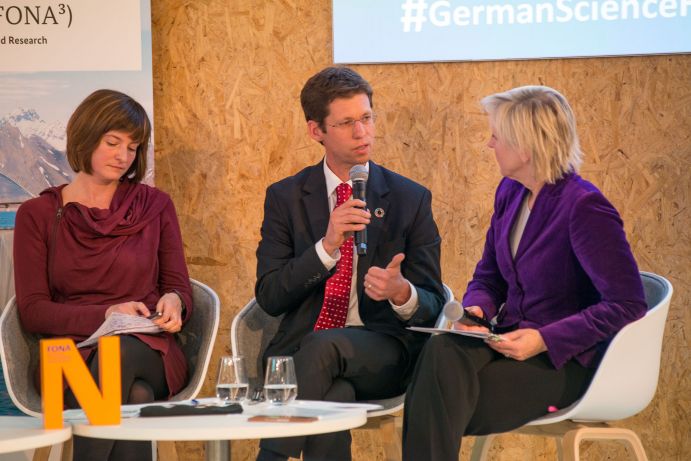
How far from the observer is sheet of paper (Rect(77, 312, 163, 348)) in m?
3.04

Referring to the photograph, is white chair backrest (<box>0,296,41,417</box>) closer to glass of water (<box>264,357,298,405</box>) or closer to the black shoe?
the black shoe

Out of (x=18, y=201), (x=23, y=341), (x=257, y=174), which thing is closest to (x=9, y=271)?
(x=18, y=201)

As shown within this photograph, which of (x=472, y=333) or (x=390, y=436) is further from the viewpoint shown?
(x=390, y=436)

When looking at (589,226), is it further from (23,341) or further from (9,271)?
(9,271)

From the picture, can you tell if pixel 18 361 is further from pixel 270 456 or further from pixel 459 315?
pixel 459 315

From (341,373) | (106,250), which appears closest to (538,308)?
(341,373)

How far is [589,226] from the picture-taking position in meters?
2.69

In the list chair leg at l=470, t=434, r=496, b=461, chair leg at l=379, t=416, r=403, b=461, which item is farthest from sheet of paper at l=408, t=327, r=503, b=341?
chair leg at l=470, t=434, r=496, b=461

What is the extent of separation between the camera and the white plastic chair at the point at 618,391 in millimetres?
2633

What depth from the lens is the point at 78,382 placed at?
2.04 meters

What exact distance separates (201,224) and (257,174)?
33 cm

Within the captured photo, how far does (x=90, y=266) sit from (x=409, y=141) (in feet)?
4.73

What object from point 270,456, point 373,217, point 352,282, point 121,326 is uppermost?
point 373,217

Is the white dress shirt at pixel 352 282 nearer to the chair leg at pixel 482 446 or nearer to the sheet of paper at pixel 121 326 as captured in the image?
the chair leg at pixel 482 446
